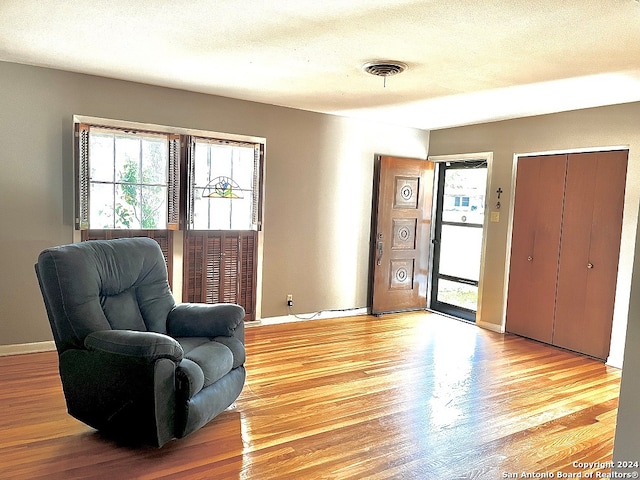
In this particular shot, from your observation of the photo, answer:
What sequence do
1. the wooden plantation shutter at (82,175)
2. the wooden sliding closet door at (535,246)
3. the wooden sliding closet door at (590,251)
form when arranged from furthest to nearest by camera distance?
the wooden sliding closet door at (535,246) → the wooden sliding closet door at (590,251) → the wooden plantation shutter at (82,175)

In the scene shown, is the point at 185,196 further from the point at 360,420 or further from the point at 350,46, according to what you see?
the point at 360,420

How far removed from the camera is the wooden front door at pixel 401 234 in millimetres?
5703

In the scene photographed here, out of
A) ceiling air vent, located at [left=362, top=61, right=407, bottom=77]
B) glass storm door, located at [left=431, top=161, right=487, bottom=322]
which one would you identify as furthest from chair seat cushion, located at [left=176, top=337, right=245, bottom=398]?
glass storm door, located at [left=431, top=161, right=487, bottom=322]

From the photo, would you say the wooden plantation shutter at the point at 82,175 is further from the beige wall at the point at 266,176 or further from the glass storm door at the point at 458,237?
the glass storm door at the point at 458,237

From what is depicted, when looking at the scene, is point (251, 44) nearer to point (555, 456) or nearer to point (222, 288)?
point (222, 288)

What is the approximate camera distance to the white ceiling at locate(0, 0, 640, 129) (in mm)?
2428

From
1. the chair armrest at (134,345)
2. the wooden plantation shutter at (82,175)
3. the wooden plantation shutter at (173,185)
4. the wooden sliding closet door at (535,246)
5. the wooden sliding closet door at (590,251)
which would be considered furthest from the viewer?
the wooden sliding closet door at (535,246)

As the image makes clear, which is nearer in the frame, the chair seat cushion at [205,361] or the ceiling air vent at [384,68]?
the chair seat cushion at [205,361]

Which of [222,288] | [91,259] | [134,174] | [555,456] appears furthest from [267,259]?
[555,456]

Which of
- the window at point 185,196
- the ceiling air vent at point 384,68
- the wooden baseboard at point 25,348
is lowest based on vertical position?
the wooden baseboard at point 25,348

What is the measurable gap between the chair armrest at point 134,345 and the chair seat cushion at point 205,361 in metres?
0.11

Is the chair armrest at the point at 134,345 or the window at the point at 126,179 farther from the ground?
the window at the point at 126,179

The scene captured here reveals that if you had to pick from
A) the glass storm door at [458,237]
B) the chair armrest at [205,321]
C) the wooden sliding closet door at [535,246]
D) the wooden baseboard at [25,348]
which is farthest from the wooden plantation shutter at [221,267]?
the wooden sliding closet door at [535,246]

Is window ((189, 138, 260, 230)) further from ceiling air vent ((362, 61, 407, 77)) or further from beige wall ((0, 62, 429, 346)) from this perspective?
ceiling air vent ((362, 61, 407, 77))
